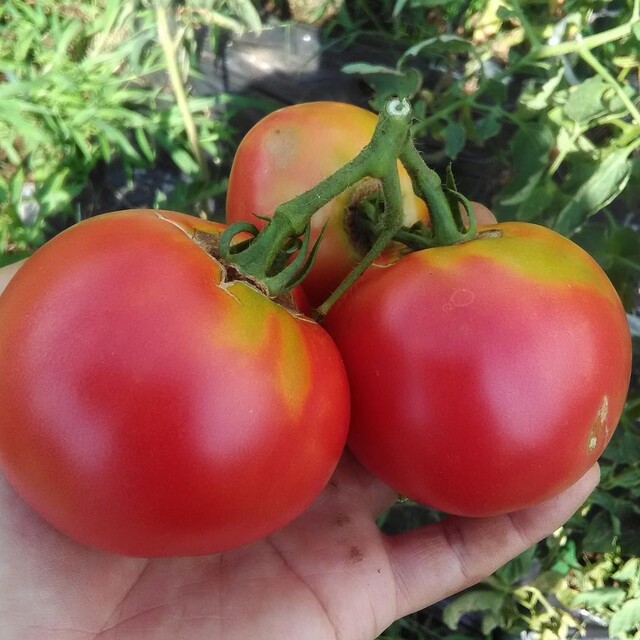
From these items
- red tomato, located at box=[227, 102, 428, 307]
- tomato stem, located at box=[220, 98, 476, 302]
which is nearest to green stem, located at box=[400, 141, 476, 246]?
tomato stem, located at box=[220, 98, 476, 302]

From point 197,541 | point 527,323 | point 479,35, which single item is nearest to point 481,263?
point 527,323

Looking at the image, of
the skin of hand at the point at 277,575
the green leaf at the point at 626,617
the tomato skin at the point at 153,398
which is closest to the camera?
the tomato skin at the point at 153,398

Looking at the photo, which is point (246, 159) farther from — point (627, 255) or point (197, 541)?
point (627, 255)

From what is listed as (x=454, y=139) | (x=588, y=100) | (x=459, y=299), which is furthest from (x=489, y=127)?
(x=459, y=299)

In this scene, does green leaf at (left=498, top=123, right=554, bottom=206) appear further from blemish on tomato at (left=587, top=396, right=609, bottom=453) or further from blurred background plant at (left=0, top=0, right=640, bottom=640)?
blemish on tomato at (left=587, top=396, right=609, bottom=453)

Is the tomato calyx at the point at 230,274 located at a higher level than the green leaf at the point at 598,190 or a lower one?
higher

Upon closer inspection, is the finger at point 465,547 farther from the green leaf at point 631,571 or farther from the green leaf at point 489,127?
the green leaf at point 489,127

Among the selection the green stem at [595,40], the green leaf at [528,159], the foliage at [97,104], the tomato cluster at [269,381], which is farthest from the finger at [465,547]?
the foliage at [97,104]
